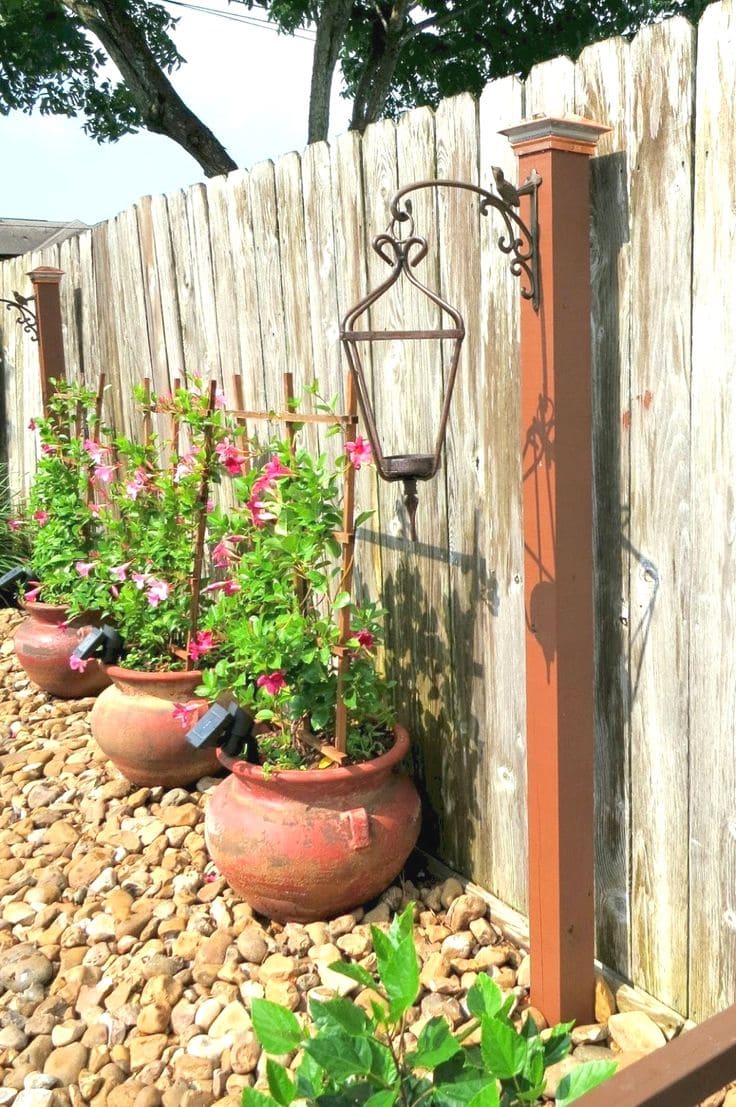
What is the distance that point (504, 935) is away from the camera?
2398 millimetres

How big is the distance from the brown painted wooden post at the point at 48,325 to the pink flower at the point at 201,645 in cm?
219

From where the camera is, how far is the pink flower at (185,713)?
112 inches

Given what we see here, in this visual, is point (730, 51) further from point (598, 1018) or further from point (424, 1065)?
point (598, 1018)

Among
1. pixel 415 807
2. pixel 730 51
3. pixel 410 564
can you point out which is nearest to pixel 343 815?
pixel 415 807

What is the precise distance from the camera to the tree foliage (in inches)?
356

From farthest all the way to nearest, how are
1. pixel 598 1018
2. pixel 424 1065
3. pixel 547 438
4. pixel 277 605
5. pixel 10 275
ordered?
pixel 10 275 → pixel 277 605 → pixel 598 1018 → pixel 547 438 → pixel 424 1065

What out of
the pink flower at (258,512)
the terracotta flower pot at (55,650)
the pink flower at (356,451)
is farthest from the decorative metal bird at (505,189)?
the terracotta flower pot at (55,650)

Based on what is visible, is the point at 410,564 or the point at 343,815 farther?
the point at 410,564

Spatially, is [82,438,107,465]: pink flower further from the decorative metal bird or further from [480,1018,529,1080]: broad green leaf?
[480,1018,529,1080]: broad green leaf

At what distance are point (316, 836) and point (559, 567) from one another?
2.97 feet

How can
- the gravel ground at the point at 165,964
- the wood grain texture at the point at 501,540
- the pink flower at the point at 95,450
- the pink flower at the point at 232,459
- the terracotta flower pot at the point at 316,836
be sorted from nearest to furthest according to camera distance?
the gravel ground at the point at 165,964 → the wood grain texture at the point at 501,540 → the terracotta flower pot at the point at 316,836 → the pink flower at the point at 232,459 → the pink flower at the point at 95,450

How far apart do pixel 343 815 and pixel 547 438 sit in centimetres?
104

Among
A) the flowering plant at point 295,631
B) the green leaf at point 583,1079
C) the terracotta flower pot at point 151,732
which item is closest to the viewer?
A: the green leaf at point 583,1079

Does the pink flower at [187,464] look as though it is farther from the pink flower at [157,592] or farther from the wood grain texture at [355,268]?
the wood grain texture at [355,268]
